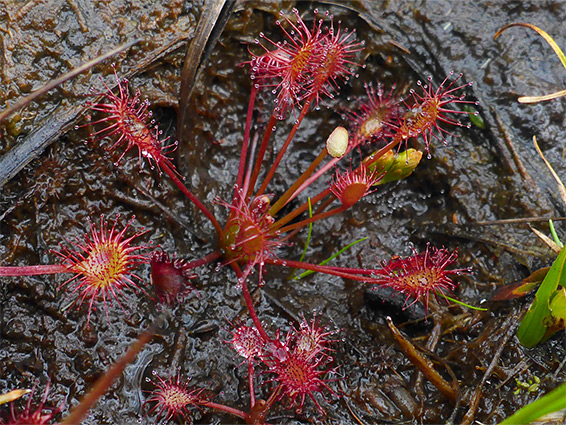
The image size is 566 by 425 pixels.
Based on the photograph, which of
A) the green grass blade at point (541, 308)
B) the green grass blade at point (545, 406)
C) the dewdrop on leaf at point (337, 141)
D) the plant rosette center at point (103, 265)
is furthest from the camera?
the dewdrop on leaf at point (337, 141)

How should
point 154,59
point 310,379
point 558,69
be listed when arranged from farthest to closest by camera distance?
point 558,69 < point 154,59 < point 310,379

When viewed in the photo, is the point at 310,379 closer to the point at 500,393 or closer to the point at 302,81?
the point at 500,393

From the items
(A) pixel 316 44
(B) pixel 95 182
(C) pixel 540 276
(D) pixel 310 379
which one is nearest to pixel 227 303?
(D) pixel 310 379

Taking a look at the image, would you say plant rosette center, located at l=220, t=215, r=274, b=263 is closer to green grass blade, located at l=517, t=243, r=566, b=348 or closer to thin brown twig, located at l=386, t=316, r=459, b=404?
thin brown twig, located at l=386, t=316, r=459, b=404

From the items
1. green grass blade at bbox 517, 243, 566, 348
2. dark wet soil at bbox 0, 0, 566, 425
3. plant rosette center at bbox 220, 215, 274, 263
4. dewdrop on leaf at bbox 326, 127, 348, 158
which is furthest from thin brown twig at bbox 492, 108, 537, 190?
plant rosette center at bbox 220, 215, 274, 263

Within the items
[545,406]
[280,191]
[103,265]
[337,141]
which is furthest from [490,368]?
[103,265]

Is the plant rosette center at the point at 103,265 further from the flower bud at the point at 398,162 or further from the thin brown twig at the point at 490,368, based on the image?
the thin brown twig at the point at 490,368

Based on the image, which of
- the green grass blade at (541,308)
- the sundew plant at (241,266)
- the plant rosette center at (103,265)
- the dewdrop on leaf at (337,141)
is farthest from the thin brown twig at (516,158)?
the plant rosette center at (103,265)

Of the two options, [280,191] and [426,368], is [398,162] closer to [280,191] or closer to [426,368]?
[280,191]
